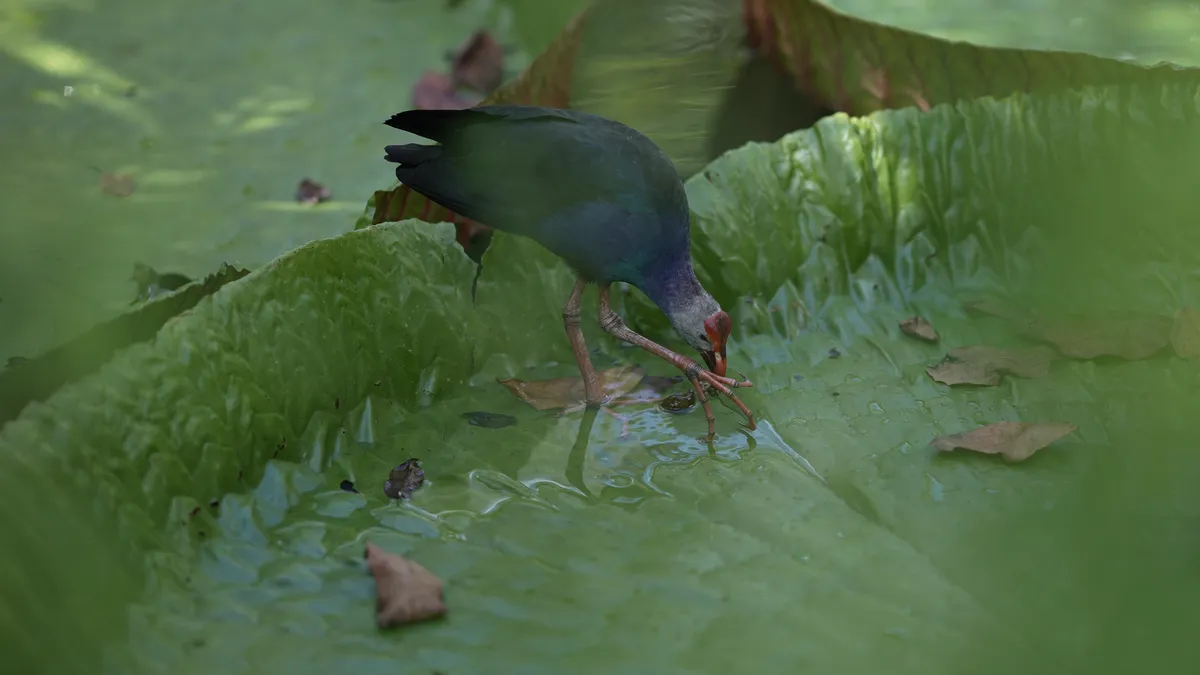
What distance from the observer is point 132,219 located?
6.92 feet

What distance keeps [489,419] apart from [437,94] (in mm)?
1148

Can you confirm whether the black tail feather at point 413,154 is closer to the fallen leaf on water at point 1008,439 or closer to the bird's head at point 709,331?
the bird's head at point 709,331

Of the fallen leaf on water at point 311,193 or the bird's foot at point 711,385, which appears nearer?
the bird's foot at point 711,385

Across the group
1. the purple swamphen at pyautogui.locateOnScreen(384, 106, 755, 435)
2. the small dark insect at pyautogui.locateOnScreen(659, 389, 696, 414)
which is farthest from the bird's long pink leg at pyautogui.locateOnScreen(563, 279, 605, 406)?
the small dark insect at pyautogui.locateOnScreen(659, 389, 696, 414)

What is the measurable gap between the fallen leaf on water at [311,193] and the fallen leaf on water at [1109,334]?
4.74 ft

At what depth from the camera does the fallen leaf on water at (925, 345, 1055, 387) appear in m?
1.56

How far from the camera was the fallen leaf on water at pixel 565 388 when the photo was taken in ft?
5.42

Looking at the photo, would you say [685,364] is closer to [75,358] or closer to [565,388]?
[565,388]

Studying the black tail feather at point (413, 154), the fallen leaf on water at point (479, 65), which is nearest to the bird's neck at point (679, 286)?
the black tail feather at point (413, 154)

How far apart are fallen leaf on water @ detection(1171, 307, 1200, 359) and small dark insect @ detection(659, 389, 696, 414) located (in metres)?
0.75

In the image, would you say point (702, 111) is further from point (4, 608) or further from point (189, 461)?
point (4, 608)

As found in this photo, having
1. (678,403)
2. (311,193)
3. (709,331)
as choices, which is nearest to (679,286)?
(709,331)

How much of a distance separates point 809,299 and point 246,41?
5.35ft

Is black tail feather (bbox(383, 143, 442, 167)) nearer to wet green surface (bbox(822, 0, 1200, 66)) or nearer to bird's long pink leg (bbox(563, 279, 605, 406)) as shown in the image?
bird's long pink leg (bbox(563, 279, 605, 406))
